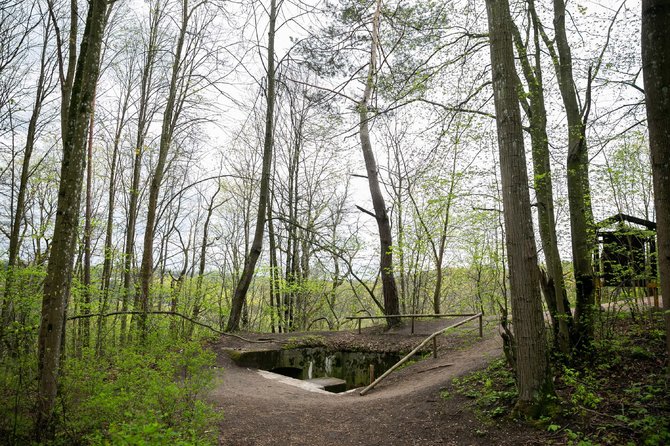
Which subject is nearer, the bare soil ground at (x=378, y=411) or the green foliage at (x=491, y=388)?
the bare soil ground at (x=378, y=411)

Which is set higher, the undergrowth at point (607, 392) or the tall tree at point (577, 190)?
the tall tree at point (577, 190)

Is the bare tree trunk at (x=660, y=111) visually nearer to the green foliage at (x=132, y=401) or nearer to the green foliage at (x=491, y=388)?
the green foliage at (x=491, y=388)

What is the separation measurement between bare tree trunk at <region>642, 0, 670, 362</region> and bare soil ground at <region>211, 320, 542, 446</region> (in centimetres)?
220

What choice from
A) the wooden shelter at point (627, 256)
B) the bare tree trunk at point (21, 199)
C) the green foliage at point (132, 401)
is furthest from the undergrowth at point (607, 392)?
the bare tree trunk at point (21, 199)

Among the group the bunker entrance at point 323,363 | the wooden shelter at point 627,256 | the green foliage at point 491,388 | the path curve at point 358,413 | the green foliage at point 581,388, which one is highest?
the wooden shelter at point 627,256

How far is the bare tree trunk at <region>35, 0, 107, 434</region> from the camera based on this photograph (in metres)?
4.11

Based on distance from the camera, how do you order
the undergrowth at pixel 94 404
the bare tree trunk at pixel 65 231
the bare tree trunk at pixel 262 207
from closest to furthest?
the undergrowth at pixel 94 404, the bare tree trunk at pixel 65 231, the bare tree trunk at pixel 262 207

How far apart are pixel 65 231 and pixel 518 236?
5.00m

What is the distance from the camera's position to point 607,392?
182 inches

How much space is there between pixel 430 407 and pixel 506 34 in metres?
5.10

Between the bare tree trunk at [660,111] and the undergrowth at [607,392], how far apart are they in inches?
42.2

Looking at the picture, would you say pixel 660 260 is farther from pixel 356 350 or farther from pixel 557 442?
pixel 356 350

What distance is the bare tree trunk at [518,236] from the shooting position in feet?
14.9

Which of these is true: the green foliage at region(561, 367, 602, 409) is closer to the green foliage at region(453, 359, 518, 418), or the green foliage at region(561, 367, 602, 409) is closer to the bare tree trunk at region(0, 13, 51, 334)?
the green foliage at region(453, 359, 518, 418)
